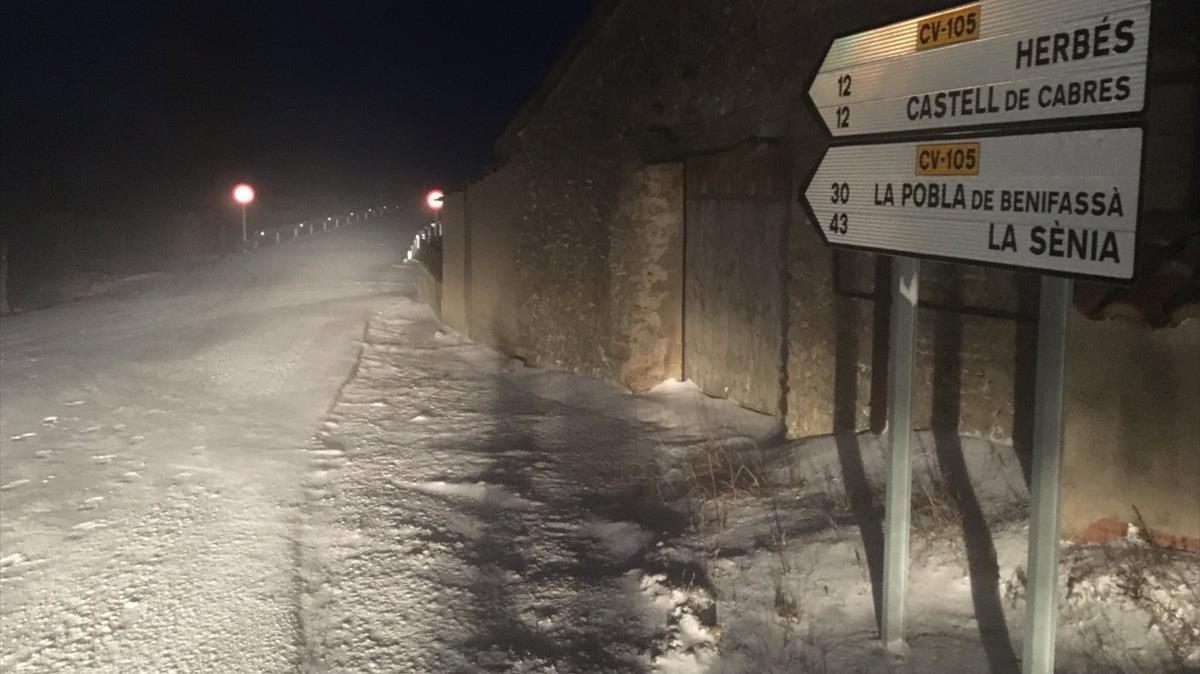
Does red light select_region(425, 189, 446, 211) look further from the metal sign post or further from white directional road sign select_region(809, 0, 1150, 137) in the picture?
the metal sign post

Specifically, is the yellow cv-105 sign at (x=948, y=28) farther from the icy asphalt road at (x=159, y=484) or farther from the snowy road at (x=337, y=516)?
the icy asphalt road at (x=159, y=484)

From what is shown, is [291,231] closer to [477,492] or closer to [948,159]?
[477,492]

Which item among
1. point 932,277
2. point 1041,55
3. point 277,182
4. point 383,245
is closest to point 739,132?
point 932,277

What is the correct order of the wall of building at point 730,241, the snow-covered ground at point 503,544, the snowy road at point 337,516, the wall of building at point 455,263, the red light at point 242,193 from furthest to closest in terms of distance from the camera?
the red light at point 242,193
the wall of building at point 455,263
the wall of building at point 730,241
the snowy road at point 337,516
the snow-covered ground at point 503,544

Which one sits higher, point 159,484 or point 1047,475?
point 1047,475

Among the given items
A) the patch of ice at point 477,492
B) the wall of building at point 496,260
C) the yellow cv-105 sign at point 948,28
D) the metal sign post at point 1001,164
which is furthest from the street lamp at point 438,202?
the yellow cv-105 sign at point 948,28

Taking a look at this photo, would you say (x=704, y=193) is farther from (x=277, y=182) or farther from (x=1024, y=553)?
(x=277, y=182)

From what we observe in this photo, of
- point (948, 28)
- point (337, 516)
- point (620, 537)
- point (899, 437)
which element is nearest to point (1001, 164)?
point (948, 28)

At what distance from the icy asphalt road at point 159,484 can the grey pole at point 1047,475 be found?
3.39m

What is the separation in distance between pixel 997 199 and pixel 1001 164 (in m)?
0.12

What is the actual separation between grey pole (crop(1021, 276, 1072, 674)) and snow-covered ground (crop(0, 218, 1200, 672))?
2.54 feet

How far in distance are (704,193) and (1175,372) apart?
5.45m

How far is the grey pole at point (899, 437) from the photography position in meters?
4.18

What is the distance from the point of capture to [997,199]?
3568mm
